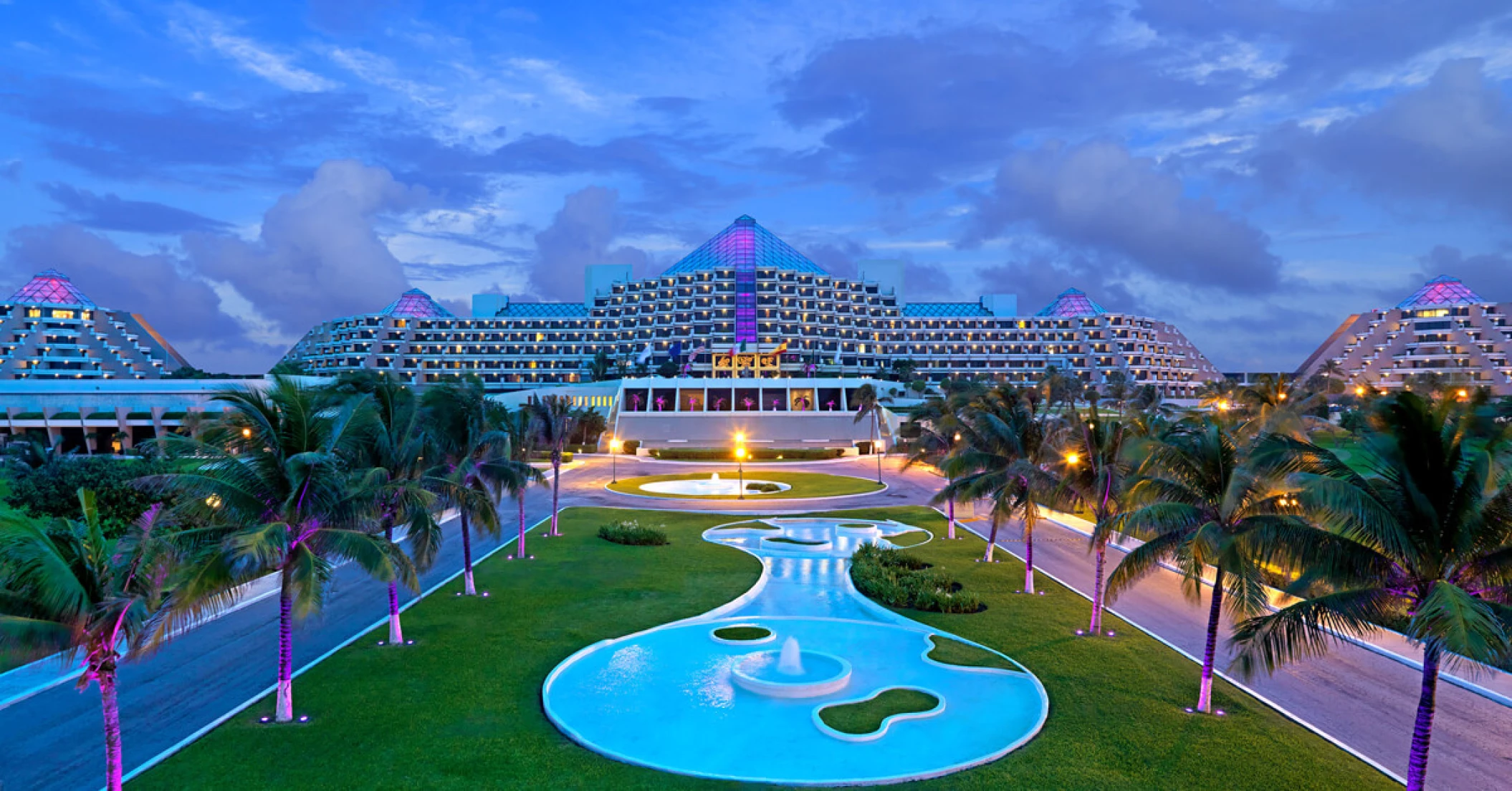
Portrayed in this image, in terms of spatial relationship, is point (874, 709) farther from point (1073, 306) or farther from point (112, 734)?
point (1073, 306)

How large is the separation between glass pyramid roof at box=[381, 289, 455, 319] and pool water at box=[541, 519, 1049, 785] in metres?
150

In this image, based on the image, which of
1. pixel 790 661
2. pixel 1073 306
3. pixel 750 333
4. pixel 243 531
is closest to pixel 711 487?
pixel 790 661

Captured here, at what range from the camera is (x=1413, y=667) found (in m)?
18.1

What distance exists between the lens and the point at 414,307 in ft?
520

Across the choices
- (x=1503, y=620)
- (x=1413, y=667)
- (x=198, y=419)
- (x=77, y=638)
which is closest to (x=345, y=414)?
(x=77, y=638)

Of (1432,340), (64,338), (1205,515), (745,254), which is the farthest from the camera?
(745,254)

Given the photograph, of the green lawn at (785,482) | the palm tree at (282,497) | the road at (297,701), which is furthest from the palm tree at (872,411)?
the palm tree at (282,497)

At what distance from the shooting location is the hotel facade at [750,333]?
136 m

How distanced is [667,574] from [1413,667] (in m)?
21.7

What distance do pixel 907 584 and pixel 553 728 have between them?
1405 cm

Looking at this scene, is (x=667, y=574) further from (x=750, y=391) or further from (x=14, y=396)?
(x=14, y=396)

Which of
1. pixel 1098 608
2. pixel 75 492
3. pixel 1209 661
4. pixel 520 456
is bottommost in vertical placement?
pixel 1098 608

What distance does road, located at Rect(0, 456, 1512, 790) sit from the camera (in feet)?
44.7

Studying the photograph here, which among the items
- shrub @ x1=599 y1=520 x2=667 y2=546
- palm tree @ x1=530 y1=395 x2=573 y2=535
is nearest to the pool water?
shrub @ x1=599 y1=520 x2=667 y2=546
